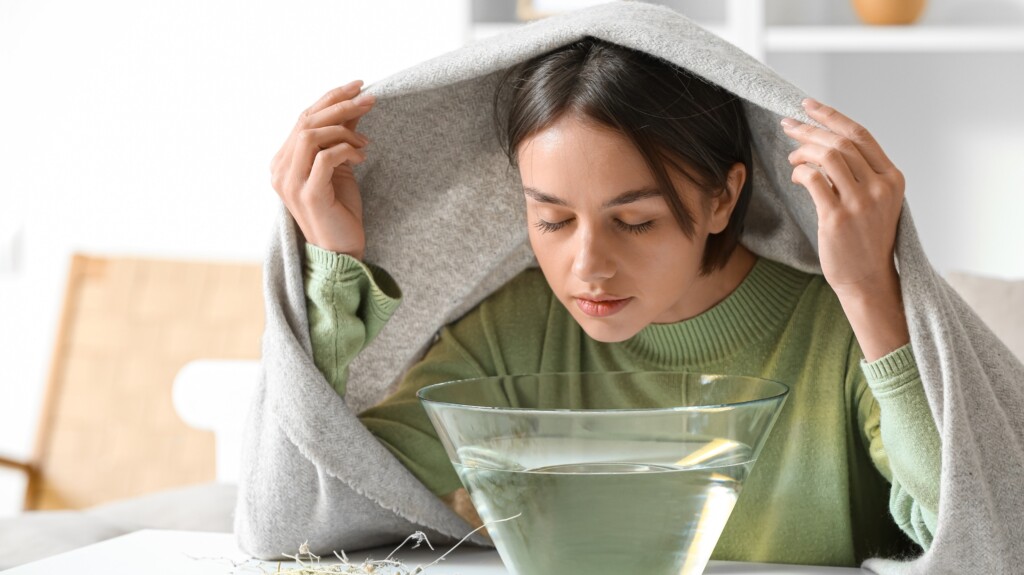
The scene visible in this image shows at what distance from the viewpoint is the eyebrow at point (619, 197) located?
1.03 metres

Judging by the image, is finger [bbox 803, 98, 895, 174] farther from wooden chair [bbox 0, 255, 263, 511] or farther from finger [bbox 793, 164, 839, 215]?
wooden chair [bbox 0, 255, 263, 511]

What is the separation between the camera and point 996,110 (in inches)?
84.3

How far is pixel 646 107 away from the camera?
3.45 ft

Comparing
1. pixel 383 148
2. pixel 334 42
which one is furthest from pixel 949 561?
pixel 334 42

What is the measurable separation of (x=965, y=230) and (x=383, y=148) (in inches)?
54.6

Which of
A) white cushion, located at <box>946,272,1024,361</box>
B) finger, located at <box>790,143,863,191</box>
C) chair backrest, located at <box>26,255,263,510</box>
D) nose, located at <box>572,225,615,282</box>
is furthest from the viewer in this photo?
chair backrest, located at <box>26,255,263,510</box>

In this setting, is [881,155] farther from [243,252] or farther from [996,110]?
[243,252]

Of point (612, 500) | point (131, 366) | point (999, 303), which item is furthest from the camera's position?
point (131, 366)

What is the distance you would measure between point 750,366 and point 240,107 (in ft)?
5.66

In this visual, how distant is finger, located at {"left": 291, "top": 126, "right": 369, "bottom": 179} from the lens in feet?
3.51

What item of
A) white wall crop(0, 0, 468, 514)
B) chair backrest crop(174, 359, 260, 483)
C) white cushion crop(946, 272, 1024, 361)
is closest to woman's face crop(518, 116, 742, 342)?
white cushion crop(946, 272, 1024, 361)

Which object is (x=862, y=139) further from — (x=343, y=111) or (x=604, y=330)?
(x=343, y=111)

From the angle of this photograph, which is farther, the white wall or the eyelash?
the white wall

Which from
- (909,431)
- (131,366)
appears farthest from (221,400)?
(909,431)
